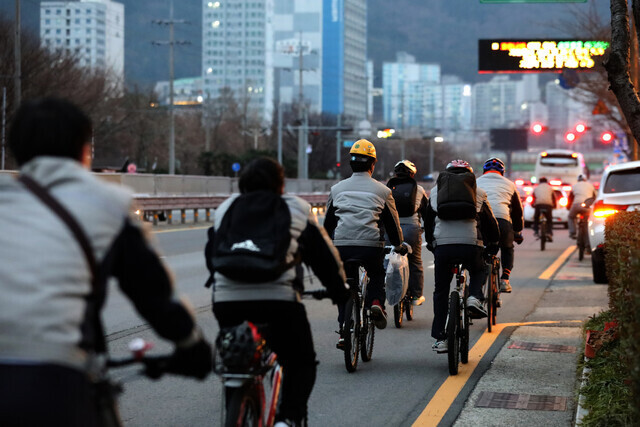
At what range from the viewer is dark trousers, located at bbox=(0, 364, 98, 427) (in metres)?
2.87

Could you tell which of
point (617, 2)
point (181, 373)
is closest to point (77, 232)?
point (181, 373)

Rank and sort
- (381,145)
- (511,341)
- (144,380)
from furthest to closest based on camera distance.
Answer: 1. (381,145)
2. (511,341)
3. (144,380)

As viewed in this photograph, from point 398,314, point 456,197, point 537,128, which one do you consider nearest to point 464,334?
point 456,197

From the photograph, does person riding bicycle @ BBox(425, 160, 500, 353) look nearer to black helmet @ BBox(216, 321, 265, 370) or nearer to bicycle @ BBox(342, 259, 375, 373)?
bicycle @ BBox(342, 259, 375, 373)

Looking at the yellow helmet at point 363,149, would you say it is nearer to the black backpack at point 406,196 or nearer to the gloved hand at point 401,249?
the gloved hand at point 401,249

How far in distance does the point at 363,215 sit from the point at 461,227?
0.88 meters

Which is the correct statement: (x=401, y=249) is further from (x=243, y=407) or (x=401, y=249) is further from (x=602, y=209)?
(x=602, y=209)

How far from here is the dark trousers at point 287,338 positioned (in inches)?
193

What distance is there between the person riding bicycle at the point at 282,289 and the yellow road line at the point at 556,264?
14247 mm

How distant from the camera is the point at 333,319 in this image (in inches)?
497

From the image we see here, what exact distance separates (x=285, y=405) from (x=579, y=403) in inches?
111

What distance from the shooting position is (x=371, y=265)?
9.32 metres

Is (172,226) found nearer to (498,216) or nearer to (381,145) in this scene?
(498,216)

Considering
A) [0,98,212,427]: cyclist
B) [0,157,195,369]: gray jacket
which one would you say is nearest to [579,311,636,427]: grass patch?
[0,98,212,427]: cyclist
